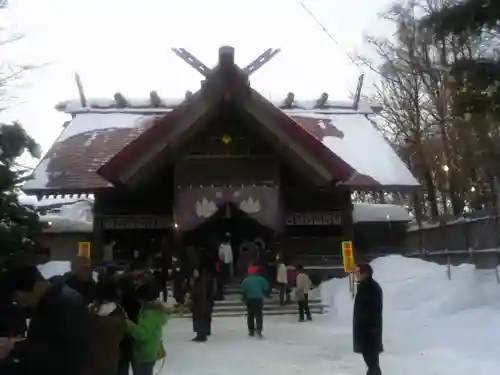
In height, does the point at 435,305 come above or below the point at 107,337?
below

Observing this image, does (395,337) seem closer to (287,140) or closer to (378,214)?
(287,140)

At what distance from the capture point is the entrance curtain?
21.8 meters

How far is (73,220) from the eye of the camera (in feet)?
88.6

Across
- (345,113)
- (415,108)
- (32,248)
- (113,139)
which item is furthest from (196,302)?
(415,108)

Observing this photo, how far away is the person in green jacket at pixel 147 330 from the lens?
6.07 m

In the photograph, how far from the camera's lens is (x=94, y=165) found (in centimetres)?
2436

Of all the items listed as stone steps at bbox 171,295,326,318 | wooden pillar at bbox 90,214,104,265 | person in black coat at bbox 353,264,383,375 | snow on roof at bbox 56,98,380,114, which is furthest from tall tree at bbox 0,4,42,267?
snow on roof at bbox 56,98,380,114

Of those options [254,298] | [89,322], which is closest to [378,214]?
[254,298]

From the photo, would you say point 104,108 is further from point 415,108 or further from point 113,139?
point 415,108

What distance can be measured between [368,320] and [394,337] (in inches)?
249

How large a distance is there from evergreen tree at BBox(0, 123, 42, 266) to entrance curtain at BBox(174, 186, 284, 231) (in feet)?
38.2

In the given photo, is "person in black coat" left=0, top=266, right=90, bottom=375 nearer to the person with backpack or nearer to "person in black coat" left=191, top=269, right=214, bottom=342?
the person with backpack

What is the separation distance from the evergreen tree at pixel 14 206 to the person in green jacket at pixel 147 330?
3.66 meters

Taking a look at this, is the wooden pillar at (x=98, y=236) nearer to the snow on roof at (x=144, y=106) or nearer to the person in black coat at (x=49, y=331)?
the snow on roof at (x=144, y=106)
